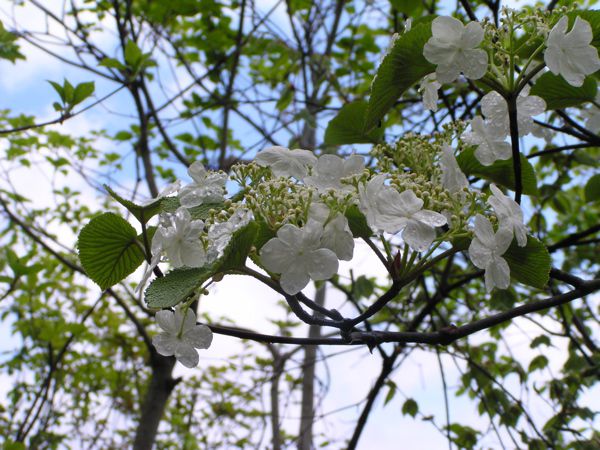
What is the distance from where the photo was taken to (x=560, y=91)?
0.84 metres

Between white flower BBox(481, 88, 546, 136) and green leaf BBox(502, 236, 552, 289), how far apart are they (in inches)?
6.5

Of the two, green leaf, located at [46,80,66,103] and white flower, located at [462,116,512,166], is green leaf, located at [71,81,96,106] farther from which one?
white flower, located at [462,116,512,166]

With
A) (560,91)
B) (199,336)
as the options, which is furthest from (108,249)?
(560,91)

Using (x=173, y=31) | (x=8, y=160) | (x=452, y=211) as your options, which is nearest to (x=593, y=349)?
(x=452, y=211)

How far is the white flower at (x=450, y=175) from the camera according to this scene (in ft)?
2.07

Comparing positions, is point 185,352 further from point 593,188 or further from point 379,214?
point 593,188

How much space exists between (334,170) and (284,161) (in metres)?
0.08

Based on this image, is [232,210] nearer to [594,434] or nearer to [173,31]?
[594,434]

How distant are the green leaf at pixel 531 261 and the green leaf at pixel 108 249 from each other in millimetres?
463

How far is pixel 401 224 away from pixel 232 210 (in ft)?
0.59

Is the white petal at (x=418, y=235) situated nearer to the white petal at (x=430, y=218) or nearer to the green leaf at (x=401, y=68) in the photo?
the white petal at (x=430, y=218)

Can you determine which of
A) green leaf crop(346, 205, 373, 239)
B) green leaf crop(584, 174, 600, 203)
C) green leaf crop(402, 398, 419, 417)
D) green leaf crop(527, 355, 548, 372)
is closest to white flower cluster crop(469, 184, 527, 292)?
green leaf crop(346, 205, 373, 239)

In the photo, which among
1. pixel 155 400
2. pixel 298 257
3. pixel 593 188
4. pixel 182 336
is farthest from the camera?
pixel 155 400

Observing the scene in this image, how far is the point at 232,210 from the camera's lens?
61 centimetres
